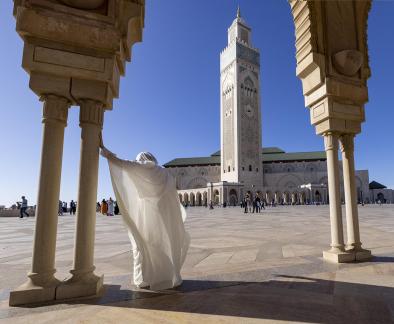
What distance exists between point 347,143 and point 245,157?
5833 centimetres

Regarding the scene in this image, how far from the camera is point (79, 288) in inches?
119

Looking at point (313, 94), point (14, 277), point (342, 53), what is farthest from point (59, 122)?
point (342, 53)

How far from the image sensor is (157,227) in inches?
129

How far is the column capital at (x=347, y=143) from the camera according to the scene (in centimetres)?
527

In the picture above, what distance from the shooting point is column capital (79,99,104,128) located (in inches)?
132

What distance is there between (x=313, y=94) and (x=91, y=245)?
184 inches

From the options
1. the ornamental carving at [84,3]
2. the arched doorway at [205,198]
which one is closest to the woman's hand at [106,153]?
the ornamental carving at [84,3]

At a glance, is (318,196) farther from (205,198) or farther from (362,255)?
(362,255)

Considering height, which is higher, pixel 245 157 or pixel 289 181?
pixel 245 157

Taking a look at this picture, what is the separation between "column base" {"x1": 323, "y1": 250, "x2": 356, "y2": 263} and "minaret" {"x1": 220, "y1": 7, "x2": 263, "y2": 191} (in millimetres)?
56896

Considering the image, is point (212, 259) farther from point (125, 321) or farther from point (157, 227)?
point (125, 321)

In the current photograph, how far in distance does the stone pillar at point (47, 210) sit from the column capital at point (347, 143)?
188 inches

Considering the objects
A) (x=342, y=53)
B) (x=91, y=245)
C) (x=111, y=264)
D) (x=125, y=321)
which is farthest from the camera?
(x=342, y=53)

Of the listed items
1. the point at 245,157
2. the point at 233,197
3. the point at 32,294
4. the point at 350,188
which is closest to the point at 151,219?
the point at 32,294
